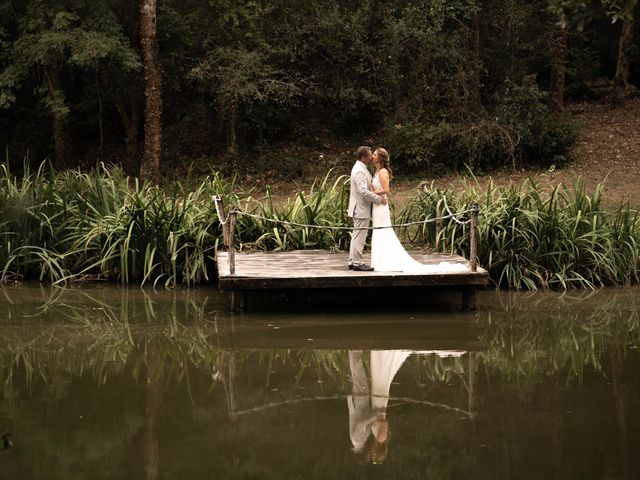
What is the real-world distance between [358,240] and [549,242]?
10.2 ft

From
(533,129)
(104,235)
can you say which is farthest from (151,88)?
(533,129)

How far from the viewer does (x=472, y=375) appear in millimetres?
9297

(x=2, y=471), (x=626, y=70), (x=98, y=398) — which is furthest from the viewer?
(x=626, y=70)

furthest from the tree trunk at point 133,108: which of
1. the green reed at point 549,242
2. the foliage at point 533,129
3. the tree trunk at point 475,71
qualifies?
the green reed at point 549,242

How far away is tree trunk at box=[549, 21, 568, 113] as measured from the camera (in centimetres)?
2472

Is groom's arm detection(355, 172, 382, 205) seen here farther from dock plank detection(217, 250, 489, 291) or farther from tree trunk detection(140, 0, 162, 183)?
tree trunk detection(140, 0, 162, 183)

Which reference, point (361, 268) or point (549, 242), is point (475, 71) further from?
point (361, 268)

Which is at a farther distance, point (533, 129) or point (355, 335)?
point (533, 129)

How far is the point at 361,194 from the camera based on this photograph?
12.2 metres

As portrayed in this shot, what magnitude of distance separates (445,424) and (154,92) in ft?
51.4

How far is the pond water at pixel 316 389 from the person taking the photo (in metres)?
6.80

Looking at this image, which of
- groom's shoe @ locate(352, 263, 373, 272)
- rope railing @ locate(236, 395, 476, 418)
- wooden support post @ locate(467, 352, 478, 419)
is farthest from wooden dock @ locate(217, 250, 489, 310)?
rope railing @ locate(236, 395, 476, 418)

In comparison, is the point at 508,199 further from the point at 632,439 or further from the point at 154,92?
the point at 154,92

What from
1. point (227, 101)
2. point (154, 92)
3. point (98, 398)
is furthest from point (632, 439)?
point (227, 101)
